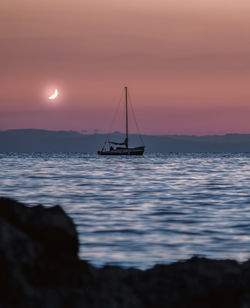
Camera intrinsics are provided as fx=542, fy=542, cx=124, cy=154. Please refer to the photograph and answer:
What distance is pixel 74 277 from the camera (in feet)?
19.3

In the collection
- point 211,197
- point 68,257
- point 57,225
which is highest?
point 57,225

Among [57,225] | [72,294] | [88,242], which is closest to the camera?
[72,294]

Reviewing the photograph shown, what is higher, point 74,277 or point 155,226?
point 74,277

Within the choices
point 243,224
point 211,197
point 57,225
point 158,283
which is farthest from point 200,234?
point 211,197

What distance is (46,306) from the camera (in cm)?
512

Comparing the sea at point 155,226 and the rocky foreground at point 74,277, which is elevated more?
the rocky foreground at point 74,277

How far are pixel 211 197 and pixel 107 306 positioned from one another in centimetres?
1983

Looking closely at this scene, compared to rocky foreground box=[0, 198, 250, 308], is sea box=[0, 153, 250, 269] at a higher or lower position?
lower

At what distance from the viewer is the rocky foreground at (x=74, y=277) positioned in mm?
5152

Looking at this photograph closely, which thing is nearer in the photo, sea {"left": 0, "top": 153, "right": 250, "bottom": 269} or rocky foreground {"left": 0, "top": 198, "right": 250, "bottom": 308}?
rocky foreground {"left": 0, "top": 198, "right": 250, "bottom": 308}

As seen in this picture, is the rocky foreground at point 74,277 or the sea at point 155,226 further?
the sea at point 155,226

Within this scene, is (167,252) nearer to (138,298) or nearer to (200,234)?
(200,234)

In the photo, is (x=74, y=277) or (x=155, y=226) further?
(x=155, y=226)

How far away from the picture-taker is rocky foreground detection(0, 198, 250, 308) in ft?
16.9
